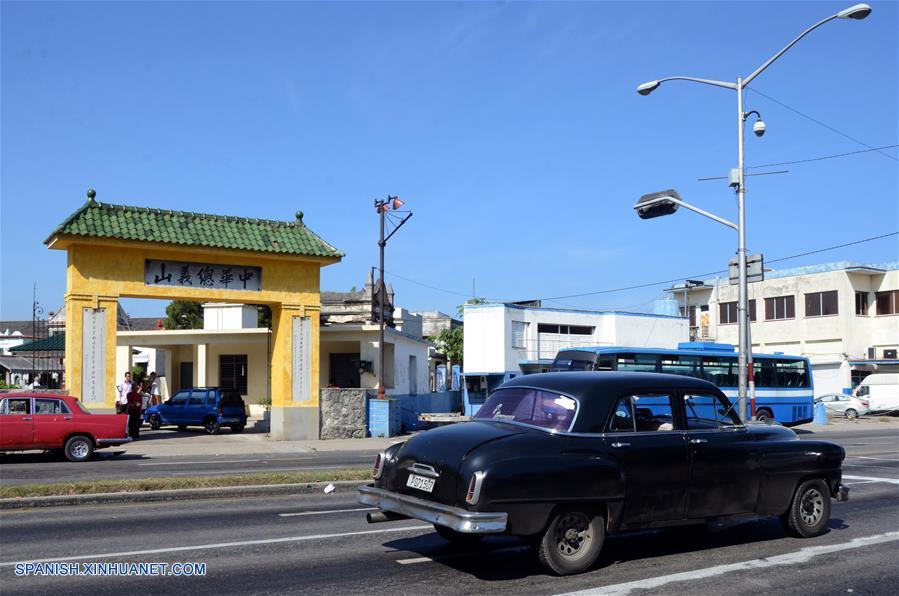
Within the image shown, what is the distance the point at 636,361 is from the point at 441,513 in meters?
22.1

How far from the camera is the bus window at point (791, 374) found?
108 feet

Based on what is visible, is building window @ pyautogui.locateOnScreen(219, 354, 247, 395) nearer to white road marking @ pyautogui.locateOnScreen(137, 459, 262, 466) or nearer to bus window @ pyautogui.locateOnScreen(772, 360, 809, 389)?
white road marking @ pyautogui.locateOnScreen(137, 459, 262, 466)

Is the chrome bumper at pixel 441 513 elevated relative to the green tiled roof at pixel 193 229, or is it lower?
lower

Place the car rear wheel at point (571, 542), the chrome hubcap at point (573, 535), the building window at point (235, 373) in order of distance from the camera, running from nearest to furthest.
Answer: the car rear wheel at point (571, 542)
the chrome hubcap at point (573, 535)
the building window at point (235, 373)

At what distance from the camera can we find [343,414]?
88.8ft

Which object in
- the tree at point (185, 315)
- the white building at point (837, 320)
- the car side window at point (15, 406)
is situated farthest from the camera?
the tree at point (185, 315)

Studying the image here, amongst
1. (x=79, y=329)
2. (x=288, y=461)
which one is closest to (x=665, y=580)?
(x=288, y=461)

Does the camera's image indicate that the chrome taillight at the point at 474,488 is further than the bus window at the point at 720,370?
No

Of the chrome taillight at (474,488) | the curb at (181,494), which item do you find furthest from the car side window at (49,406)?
the chrome taillight at (474,488)

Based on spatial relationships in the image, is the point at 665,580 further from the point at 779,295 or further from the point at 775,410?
the point at 779,295

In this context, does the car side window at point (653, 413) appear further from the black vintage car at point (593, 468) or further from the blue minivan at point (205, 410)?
the blue minivan at point (205, 410)

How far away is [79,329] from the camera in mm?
23297

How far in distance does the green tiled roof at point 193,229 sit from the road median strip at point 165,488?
40.7 feet

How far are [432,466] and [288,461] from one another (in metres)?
12.6
